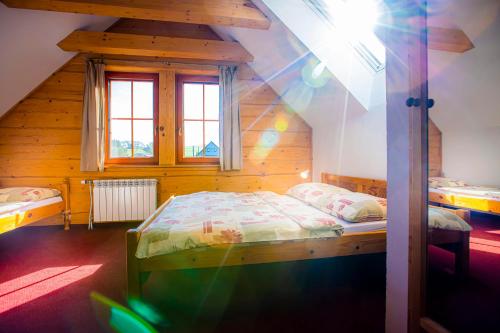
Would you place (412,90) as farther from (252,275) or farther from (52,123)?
(52,123)

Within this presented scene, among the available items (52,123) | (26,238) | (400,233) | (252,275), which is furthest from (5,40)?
(400,233)

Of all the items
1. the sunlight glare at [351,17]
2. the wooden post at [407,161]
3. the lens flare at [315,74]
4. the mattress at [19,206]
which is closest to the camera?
the wooden post at [407,161]

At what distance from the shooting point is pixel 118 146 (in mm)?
3500

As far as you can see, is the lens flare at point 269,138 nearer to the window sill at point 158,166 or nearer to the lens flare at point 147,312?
the window sill at point 158,166

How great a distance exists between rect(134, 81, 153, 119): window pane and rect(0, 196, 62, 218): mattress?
1507mm

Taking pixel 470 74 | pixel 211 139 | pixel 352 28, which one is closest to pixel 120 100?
pixel 211 139

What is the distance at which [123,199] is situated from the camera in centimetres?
325

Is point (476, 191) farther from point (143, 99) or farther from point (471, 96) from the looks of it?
point (143, 99)

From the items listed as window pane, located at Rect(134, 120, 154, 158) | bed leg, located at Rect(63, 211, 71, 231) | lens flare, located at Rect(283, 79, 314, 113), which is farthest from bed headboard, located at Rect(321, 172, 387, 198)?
bed leg, located at Rect(63, 211, 71, 231)

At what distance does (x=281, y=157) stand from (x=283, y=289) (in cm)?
234

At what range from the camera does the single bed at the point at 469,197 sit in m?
1.08

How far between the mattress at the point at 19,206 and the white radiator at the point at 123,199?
49 centimetres

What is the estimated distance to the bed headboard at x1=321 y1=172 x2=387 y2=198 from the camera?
2.46 meters

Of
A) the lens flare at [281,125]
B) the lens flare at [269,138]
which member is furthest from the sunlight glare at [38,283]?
the lens flare at [281,125]
